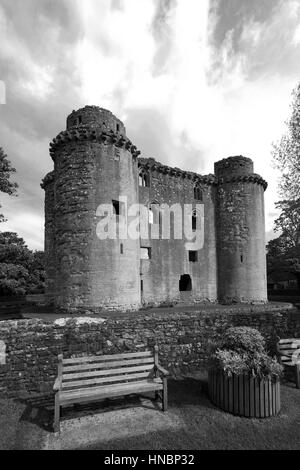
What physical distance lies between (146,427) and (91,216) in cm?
1089

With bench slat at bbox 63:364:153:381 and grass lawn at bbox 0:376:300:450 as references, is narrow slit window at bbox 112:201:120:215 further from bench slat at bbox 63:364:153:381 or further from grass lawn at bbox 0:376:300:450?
grass lawn at bbox 0:376:300:450

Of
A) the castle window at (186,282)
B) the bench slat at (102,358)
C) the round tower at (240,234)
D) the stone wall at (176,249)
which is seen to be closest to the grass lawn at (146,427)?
the bench slat at (102,358)

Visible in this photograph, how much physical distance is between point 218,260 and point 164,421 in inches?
742

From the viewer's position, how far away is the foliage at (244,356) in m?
5.07

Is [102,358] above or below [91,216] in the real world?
below

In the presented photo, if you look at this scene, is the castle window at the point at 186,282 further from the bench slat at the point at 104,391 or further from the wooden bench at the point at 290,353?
the bench slat at the point at 104,391

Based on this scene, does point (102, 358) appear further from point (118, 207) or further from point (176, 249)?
point (176, 249)

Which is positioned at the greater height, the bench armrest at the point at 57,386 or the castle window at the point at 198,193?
the castle window at the point at 198,193

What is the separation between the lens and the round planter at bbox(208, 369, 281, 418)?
194 inches

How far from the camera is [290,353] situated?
6988mm

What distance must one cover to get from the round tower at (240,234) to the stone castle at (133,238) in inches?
3.3

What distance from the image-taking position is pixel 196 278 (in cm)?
2141

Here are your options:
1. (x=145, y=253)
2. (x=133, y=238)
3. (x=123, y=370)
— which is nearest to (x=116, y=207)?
(x=133, y=238)

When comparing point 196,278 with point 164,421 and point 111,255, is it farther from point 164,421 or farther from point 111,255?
point 164,421
